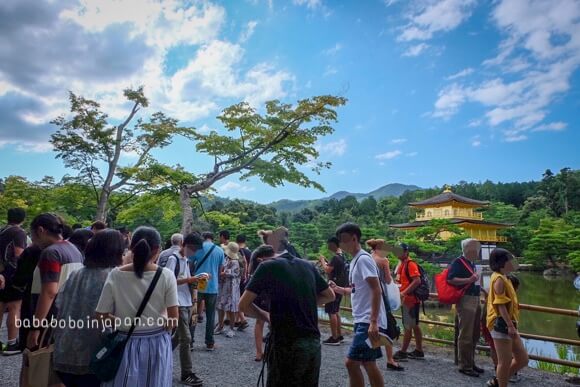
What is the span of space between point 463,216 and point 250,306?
4167 centimetres

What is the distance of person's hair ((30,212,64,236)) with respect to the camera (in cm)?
282

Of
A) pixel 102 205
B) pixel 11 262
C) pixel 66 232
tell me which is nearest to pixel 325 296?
pixel 66 232

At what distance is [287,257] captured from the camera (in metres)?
2.53

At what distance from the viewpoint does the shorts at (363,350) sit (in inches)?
119

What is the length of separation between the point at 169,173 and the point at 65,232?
944 centimetres

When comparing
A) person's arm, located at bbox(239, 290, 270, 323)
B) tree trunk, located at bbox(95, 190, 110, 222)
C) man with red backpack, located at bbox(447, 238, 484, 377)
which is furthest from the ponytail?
tree trunk, located at bbox(95, 190, 110, 222)

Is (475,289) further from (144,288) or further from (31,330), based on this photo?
(31,330)

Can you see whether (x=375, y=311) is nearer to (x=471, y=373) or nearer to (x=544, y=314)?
(x=471, y=373)

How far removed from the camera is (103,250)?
248 cm

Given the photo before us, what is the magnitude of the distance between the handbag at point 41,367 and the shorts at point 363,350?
223cm

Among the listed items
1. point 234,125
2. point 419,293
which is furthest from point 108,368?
point 234,125

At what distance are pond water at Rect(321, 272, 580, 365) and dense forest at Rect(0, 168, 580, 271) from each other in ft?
7.42

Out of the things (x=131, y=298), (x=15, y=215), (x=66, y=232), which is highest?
(x=15, y=215)

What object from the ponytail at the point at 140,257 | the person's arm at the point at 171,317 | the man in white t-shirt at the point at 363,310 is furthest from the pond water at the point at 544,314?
the ponytail at the point at 140,257
